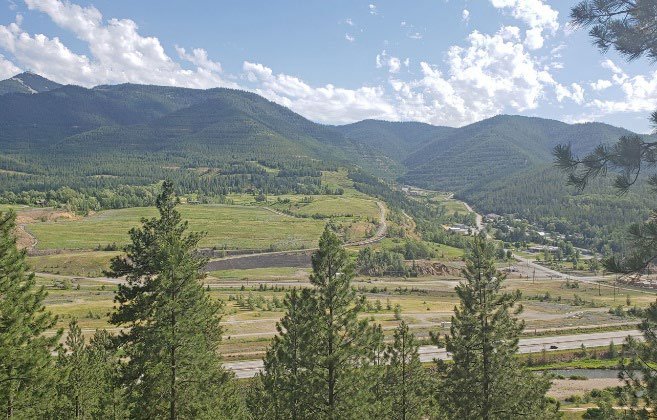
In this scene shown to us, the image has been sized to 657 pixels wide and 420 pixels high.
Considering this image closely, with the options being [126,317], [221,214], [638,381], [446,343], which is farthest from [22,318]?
[221,214]

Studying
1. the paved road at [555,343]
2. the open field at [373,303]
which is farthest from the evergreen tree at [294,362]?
the open field at [373,303]

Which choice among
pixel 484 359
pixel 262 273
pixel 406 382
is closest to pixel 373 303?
pixel 262 273

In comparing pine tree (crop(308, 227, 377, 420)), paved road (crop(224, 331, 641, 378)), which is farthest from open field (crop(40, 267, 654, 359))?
pine tree (crop(308, 227, 377, 420))

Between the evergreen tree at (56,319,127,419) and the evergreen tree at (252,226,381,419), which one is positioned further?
the evergreen tree at (56,319,127,419)

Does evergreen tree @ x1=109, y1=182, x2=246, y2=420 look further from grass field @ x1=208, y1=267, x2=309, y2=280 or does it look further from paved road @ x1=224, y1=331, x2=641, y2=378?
grass field @ x1=208, y1=267, x2=309, y2=280

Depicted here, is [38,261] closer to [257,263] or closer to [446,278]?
[257,263]

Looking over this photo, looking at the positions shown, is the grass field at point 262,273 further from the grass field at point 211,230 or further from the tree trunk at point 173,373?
the tree trunk at point 173,373

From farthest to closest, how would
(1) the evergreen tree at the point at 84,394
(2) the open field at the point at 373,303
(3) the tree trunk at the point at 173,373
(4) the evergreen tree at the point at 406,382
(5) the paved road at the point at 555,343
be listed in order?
(2) the open field at the point at 373,303 < (5) the paved road at the point at 555,343 < (4) the evergreen tree at the point at 406,382 < (1) the evergreen tree at the point at 84,394 < (3) the tree trunk at the point at 173,373
